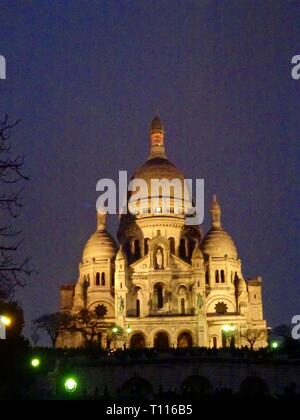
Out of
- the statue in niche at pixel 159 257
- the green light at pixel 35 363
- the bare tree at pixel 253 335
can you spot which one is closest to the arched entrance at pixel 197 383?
the green light at pixel 35 363

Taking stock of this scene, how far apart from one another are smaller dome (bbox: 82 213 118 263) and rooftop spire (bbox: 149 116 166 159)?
13529 millimetres

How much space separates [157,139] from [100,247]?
18406 mm

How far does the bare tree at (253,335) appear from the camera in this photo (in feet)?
254

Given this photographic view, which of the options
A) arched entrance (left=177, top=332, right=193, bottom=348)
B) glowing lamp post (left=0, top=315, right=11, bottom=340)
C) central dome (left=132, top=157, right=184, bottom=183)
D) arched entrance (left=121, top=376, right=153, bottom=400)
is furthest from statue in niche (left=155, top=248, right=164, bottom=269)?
glowing lamp post (left=0, top=315, right=11, bottom=340)

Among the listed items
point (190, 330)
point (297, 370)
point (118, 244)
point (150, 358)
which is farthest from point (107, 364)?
point (118, 244)

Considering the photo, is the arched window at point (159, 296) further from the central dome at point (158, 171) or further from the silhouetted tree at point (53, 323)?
the central dome at point (158, 171)

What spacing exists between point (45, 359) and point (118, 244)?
1476 inches

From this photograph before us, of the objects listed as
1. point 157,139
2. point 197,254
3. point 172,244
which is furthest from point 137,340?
point 157,139

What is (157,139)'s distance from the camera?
3878 inches

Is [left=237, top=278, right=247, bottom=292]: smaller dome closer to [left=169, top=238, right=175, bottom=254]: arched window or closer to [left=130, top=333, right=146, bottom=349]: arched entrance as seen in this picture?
[left=169, top=238, right=175, bottom=254]: arched window

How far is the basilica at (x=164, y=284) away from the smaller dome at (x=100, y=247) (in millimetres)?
117

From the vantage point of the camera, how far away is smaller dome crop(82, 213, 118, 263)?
87625 mm
